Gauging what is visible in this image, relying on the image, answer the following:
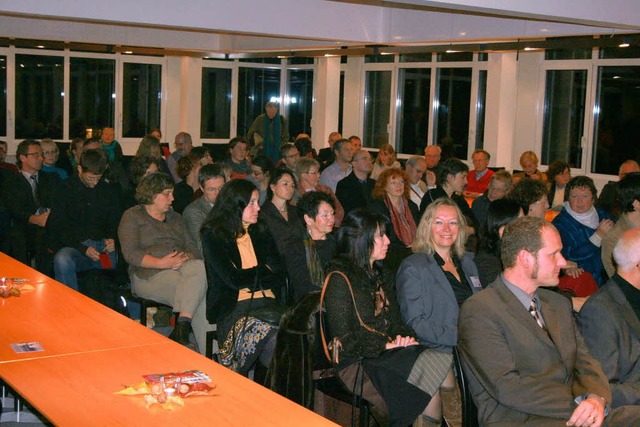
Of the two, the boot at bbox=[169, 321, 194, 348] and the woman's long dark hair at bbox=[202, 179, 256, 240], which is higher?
the woman's long dark hair at bbox=[202, 179, 256, 240]

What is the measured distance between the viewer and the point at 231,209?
18.4 feet

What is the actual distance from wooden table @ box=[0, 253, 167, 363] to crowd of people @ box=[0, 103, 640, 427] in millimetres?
876

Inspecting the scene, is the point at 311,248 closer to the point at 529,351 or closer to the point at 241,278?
the point at 241,278

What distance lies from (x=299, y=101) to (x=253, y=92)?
3.29 ft

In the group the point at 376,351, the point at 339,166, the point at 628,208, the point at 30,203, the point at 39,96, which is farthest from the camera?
the point at 39,96

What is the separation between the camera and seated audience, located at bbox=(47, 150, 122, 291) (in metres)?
6.60

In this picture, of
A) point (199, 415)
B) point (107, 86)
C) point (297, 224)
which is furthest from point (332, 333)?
point (107, 86)

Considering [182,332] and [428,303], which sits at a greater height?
[428,303]

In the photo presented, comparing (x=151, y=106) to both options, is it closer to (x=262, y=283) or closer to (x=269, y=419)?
(x=262, y=283)

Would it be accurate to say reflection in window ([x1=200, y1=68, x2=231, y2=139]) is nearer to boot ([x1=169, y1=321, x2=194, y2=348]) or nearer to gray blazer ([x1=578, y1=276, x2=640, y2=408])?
boot ([x1=169, y1=321, x2=194, y2=348])

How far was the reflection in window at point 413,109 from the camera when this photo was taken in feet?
49.5

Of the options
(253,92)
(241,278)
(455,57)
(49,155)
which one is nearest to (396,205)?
(241,278)

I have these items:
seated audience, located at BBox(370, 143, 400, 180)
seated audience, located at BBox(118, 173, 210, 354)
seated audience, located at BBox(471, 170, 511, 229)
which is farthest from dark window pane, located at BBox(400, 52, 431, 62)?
seated audience, located at BBox(118, 173, 210, 354)

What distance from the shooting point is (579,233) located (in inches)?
267
